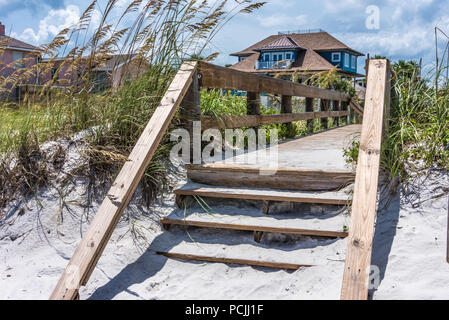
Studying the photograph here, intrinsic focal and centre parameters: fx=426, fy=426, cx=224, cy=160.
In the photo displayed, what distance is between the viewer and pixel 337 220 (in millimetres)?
3295

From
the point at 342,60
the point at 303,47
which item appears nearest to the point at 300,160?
the point at 303,47

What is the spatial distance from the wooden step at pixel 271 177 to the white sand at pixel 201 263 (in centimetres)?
28

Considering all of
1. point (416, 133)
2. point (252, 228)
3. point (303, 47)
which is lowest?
point (252, 228)

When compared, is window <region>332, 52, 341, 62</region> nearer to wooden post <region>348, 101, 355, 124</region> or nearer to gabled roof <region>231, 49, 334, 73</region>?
gabled roof <region>231, 49, 334, 73</region>

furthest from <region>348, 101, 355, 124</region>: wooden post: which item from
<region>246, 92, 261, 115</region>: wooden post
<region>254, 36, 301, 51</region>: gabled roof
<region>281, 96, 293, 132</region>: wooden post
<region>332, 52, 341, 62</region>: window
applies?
<region>332, 52, 341, 62</region>: window

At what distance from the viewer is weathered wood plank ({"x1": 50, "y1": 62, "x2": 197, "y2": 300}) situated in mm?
2660

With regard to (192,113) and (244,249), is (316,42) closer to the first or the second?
(192,113)

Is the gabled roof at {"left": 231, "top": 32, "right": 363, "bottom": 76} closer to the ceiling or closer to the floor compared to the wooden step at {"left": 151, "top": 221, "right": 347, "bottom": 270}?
closer to the ceiling

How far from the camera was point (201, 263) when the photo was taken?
123 inches

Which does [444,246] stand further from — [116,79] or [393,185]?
[116,79]

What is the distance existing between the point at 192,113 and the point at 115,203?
150 centimetres

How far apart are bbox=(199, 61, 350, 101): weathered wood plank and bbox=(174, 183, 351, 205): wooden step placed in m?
1.18
